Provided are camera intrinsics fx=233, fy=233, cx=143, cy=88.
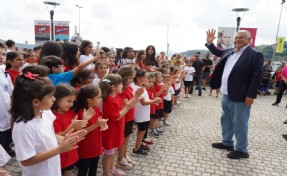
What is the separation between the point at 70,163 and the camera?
2404 mm

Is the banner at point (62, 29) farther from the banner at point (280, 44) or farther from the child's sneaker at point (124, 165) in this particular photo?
the child's sneaker at point (124, 165)

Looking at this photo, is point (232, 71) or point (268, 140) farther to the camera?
point (268, 140)

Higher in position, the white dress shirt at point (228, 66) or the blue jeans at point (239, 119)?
the white dress shirt at point (228, 66)

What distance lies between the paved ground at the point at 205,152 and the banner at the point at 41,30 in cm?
1661

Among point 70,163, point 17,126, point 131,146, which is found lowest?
point 131,146

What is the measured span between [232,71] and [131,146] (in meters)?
2.36

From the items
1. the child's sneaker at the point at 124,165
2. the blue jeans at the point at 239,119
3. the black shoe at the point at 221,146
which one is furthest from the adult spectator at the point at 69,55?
the black shoe at the point at 221,146

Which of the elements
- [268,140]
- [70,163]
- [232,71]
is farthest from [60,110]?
[268,140]

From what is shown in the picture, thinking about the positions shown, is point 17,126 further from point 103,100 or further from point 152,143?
point 152,143

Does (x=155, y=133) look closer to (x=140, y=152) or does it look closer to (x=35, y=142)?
(x=140, y=152)

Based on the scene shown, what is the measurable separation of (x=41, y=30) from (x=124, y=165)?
1950cm

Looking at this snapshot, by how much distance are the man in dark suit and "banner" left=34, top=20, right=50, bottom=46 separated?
18639 millimetres

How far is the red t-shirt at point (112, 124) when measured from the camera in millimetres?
2932

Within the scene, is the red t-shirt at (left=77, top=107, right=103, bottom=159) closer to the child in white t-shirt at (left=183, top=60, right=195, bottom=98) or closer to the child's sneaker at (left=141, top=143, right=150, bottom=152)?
the child's sneaker at (left=141, top=143, right=150, bottom=152)
